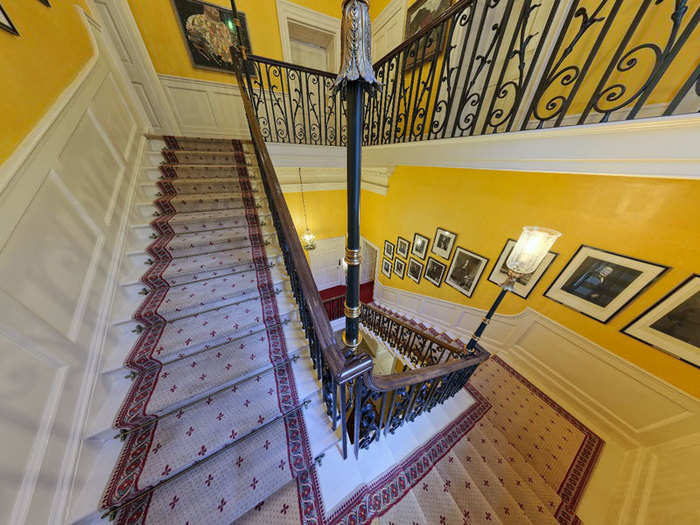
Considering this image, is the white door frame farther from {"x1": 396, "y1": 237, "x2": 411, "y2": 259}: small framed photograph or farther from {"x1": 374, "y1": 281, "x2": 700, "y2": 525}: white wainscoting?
{"x1": 374, "y1": 281, "x2": 700, "y2": 525}: white wainscoting

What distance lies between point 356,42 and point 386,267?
162 inches

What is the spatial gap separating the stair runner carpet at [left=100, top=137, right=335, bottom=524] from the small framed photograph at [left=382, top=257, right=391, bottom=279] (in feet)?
9.10

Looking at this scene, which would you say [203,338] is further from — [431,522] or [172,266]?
[431,522]

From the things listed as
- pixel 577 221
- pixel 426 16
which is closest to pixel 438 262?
pixel 577 221

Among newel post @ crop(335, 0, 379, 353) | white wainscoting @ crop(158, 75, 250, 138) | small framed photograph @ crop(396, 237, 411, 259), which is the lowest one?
small framed photograph @ crop(396, 237, 411, 259)

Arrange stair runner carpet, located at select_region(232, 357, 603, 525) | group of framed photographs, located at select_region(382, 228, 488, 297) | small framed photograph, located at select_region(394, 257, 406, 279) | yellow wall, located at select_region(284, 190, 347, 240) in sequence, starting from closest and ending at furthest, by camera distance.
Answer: stair runner carpet, located at select_region(232, 357, 603, 525) → group of framed photographs, located at select_region(382, 228, 488, 297) → small framed photograph, located at select_region(394, 257, 406, 279) → yellow wall, located at select_region(284, 190, 347, 240)

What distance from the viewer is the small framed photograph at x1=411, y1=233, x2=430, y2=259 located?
11.2 ft

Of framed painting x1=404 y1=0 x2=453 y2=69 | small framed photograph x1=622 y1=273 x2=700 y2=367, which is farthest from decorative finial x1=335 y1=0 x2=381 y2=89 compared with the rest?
framed painting x1=404 y1=0 x2=453 y2=69

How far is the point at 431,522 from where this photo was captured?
131 centimetres

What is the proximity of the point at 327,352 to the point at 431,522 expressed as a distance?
150 centimetres

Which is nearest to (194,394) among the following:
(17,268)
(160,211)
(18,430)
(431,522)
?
(18,430)

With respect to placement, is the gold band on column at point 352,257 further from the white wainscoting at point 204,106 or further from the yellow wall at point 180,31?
the yellow wall at point 180,31

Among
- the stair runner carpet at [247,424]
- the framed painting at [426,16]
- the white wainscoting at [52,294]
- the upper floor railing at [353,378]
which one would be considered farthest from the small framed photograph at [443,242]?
the white wainscoting at [52,294]

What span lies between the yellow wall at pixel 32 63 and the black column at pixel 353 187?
1.67 metres
